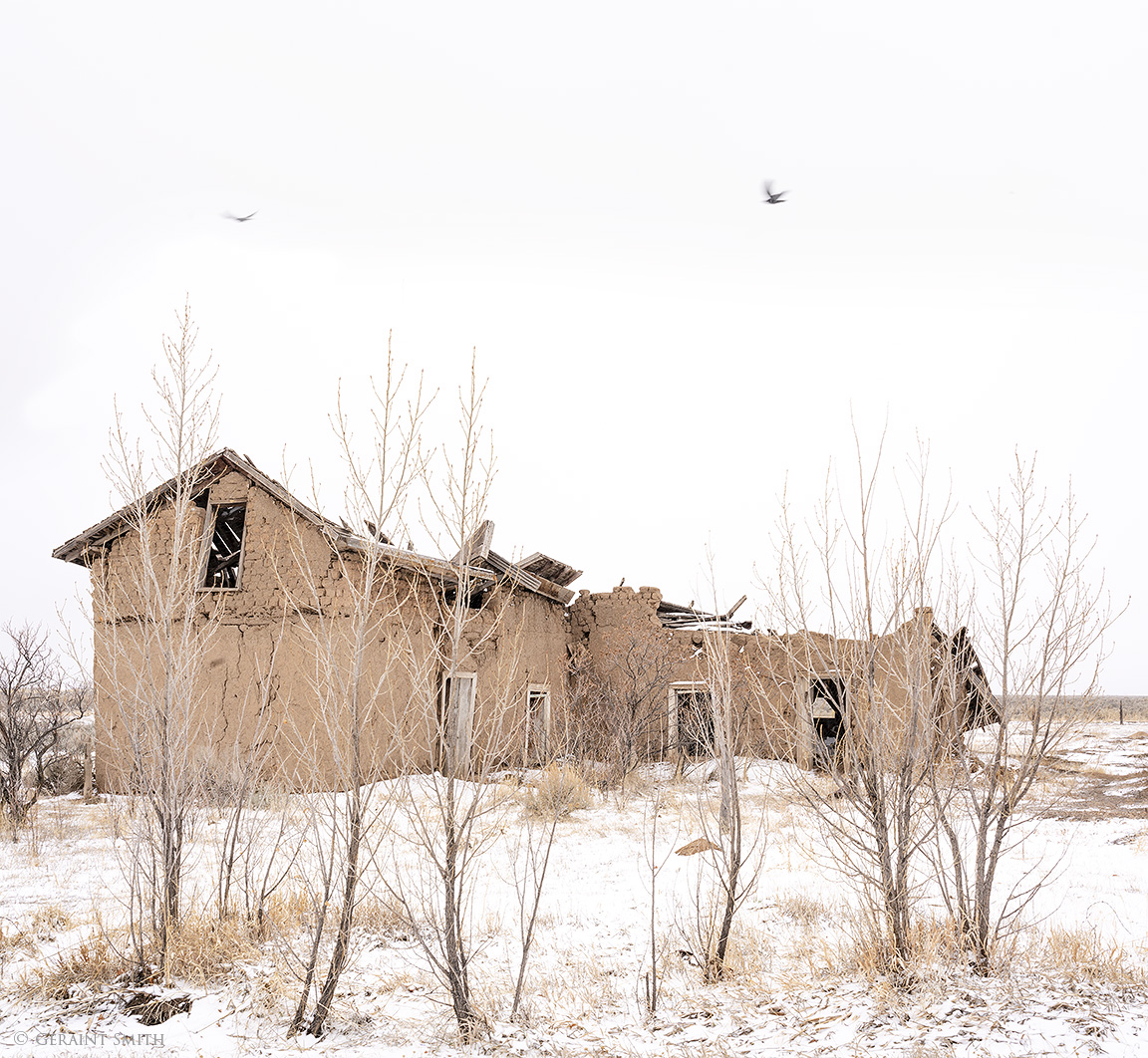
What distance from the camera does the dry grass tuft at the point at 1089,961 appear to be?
14.3 ft

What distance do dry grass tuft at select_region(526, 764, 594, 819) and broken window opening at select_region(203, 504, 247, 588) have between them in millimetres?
5559

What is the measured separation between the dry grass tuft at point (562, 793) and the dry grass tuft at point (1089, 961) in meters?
5.52

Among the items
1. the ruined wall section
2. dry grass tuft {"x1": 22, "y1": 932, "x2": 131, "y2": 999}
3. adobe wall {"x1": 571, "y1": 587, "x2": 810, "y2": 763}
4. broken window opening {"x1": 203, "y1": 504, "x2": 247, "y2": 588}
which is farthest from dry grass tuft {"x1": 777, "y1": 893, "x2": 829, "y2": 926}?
broken window opening {"x1": 203, "y1": 504, "x2": 247, "y2": 588}

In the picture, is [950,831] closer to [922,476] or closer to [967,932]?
[967,932]

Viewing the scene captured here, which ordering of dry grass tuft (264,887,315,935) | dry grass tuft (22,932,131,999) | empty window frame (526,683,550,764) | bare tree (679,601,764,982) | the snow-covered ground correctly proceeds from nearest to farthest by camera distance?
1. the snow-covered ground
2. dry grass tuft (22,932,131,999)
3. bare tree (679,601,764,982)
4. dry grass tuft (264,887,315,935)
5. empty window frame (526,683,550,764)

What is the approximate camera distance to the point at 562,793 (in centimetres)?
969

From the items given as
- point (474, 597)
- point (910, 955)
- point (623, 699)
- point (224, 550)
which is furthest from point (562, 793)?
point (224, 550)

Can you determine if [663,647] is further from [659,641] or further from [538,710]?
[538,710]

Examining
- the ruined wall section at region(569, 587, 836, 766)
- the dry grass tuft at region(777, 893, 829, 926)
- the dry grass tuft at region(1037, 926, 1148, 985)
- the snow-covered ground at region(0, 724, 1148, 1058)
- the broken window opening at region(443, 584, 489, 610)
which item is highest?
the broken window opening at region(443, 584, 489, 610)

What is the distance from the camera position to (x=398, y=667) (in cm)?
1137

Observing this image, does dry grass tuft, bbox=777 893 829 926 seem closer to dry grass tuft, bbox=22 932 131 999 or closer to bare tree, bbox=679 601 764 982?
bare tree, bbox=679 601 764 982

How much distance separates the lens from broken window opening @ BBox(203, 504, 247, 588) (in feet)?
39.3

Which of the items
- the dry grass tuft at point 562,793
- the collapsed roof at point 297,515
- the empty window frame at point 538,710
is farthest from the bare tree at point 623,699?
the collapsed roof at point 297,515

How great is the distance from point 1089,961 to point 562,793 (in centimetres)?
608
